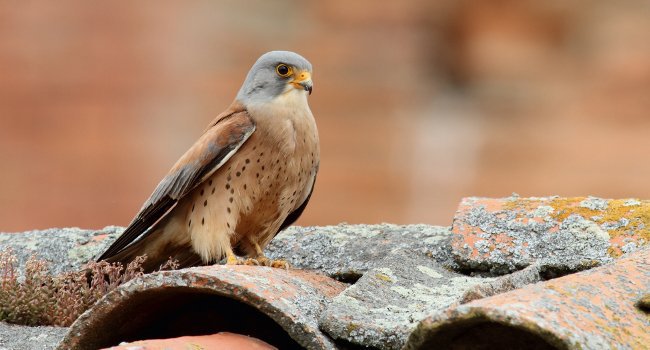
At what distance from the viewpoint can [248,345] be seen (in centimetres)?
262

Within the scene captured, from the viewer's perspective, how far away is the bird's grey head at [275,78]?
421 centimetres

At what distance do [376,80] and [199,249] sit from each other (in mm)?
14673

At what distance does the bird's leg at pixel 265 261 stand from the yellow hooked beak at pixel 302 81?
0.57m

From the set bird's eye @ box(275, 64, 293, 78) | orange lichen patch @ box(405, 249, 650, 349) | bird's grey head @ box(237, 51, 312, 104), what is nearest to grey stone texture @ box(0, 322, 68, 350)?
orange lichen patch @ box(405, 249, 650, 349)

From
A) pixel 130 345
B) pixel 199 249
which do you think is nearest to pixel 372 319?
pixel 130 345

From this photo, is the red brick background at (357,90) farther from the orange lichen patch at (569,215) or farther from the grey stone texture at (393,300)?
the grey stone texture at (393,300)

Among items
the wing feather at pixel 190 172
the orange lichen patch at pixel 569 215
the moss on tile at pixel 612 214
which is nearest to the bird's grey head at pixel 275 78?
the wing feather at pixel 190 172

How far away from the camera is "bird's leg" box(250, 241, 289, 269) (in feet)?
12.0

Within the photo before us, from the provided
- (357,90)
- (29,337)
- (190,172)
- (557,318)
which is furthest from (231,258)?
(357,90)

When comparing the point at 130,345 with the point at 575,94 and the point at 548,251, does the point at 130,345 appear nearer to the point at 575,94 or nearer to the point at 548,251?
the point at 548,251

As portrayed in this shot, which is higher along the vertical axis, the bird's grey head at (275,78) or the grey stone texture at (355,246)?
the bird's grey head at (275,78)

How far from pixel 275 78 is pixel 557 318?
2.18 m

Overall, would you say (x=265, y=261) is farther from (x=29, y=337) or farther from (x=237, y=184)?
(x=29, y=337)

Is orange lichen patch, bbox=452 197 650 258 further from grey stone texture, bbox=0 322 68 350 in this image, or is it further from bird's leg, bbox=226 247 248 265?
grey stone texture, bbox=0 322 68 350
